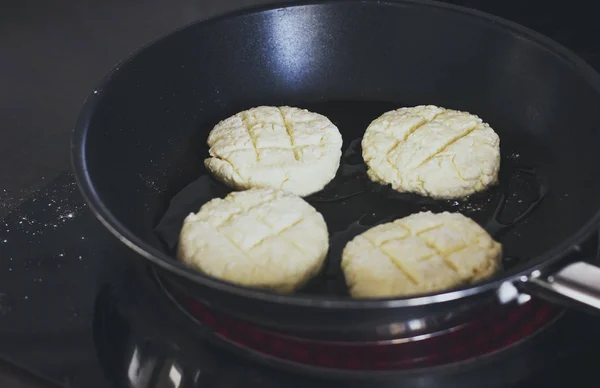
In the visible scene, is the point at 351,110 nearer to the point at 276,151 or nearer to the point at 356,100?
the point at 356,100

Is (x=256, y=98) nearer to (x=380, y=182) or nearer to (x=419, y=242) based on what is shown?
(x=380, y=182)

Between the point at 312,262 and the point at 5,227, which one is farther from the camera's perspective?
the point at 5,227

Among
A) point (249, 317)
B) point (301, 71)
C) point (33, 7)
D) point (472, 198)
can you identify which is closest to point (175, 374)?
point (249, 317)

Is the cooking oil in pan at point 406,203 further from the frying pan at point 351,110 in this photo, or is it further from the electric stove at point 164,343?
the electric stove at point 164,343

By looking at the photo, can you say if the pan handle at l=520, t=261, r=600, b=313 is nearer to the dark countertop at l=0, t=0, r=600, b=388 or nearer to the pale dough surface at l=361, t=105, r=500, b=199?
the pale dough surface at l=361, t=105, r=500, b=199

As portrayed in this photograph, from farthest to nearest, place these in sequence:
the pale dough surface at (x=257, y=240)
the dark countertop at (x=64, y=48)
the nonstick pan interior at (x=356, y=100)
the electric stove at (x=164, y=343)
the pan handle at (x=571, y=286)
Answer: the dark countertop at (x=64, y=48), the nonstick pan interior at (x=356, y=100), the pale dough surface at (x=257, y=240), the electric stove at (x=164, y=343), the pan handle at (x=571, y=286)

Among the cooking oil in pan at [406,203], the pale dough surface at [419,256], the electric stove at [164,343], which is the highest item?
the pale dough surface at [419,256]

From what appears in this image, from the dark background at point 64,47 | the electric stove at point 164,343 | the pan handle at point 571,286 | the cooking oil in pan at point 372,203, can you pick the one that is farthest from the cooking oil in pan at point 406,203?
the dark background at point 64,47

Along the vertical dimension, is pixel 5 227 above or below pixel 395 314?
below
